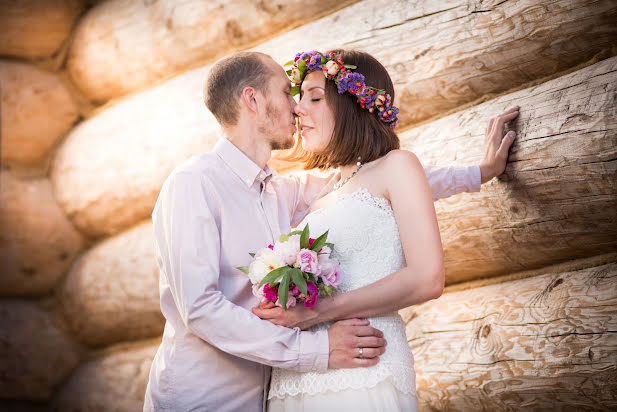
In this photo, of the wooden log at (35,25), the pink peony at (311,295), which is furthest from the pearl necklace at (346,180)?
the wooden log at (35,25)

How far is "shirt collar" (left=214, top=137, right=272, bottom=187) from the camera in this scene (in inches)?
134

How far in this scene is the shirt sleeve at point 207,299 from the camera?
2.87m

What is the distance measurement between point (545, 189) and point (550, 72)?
769 millimetres

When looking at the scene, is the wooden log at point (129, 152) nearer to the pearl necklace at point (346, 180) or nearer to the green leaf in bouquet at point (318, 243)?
the pearl necklace at point (346, 180)

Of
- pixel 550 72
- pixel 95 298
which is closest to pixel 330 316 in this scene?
pixel 550 72

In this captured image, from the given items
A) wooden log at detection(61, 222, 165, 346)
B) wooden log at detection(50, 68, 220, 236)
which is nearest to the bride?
wooden log at detection(50, 68, 220, 236)

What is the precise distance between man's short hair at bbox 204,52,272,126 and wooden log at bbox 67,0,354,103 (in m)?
1.16

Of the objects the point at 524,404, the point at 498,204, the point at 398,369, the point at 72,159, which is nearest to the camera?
the point at 398,369

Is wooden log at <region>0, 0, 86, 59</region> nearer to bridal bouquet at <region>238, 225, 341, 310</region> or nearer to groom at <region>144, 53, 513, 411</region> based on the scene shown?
groom at <region>144, 53, 513, 411</region>

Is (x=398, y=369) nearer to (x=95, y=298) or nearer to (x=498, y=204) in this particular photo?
(x=498, y=204)

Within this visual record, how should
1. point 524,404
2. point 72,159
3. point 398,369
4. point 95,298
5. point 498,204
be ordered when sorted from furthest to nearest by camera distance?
1. point 72,159
2. point 95,298
3. point 498,204
4. point 524,404
5. point 398,369

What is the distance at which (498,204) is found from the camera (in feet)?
11.4

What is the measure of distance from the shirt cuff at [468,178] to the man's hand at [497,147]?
29mm

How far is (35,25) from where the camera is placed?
589 centimetres
